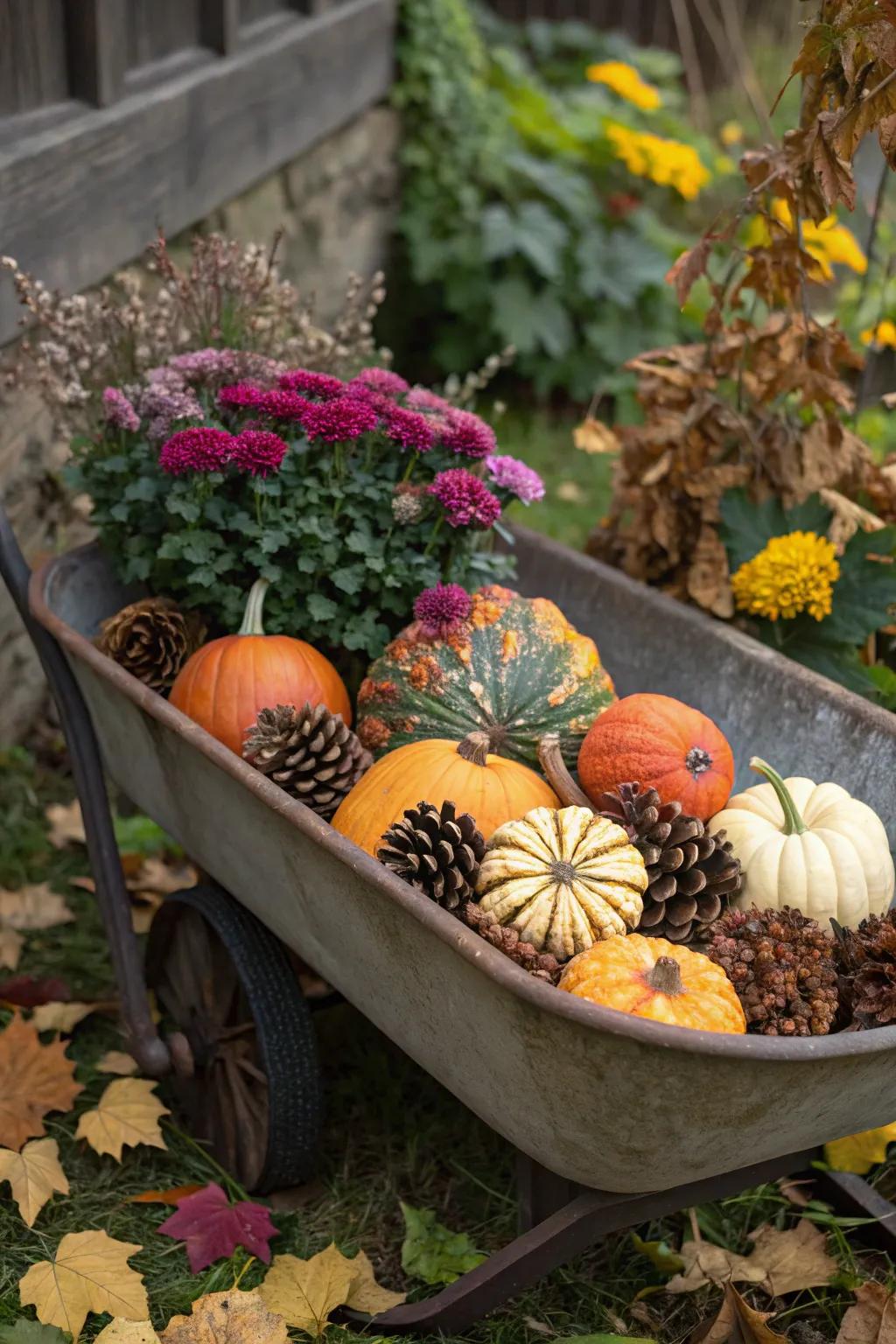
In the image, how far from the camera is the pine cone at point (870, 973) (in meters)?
1.64

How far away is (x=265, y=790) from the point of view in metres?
1.76

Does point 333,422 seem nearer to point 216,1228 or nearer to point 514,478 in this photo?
point 514,478

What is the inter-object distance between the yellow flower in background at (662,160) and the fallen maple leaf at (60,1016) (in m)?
3.99

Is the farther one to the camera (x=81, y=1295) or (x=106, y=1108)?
(x=106, y=1108)

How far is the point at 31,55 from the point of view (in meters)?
2.92

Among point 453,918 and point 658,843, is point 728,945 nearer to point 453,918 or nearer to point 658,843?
point 658,843

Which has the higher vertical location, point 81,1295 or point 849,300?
point 849,300

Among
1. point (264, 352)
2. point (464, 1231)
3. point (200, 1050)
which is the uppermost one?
point (264, 352)

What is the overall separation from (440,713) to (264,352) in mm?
979

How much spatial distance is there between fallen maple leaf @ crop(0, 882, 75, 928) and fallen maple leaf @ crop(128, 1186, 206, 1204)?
2.58ft

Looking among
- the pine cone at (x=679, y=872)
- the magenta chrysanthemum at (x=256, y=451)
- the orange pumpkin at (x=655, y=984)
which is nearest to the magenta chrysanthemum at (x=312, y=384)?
the magenta chrysanthemum at (x=256, y=451)

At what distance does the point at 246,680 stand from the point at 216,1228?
2.85 ft

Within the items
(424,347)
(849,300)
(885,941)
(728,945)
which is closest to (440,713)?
(728,945)

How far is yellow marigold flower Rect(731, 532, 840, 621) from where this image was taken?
2.46 metres
